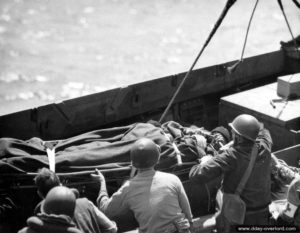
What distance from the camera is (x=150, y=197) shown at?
473cm

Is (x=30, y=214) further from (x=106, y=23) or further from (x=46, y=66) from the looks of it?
(x=106, y=23)

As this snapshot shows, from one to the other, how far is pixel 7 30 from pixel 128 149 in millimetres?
23110

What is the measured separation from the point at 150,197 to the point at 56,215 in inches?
41.0

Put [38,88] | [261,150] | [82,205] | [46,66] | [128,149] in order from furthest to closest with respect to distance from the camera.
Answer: [46,66]
[38,88]
[128,149]
[261,150]
[82,205]

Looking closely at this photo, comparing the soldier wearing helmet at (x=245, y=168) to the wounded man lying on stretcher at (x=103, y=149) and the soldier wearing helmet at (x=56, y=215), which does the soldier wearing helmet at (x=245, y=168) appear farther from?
the soldier wearing helmet at (x=56, y=215)

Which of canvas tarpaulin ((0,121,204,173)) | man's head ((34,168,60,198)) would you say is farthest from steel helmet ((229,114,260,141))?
man's head ((34,168,60,198))

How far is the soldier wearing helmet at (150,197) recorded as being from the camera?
15.5 feet

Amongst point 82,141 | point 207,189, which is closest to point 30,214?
point 82,141

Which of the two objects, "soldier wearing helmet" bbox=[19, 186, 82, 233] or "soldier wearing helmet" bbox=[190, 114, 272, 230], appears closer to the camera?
"soldier wearing helmet" bbox=[19, 186, 82, 233]

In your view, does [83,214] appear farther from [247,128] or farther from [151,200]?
[247,128]

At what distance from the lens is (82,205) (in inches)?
179

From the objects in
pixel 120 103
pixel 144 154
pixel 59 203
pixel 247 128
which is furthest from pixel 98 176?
pixel 120 103

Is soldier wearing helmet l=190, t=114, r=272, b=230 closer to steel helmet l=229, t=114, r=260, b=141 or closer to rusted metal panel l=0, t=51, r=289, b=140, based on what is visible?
steel helmet l=229, t=114, r=260, b=141

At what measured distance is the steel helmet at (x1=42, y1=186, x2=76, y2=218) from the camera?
3955 mm
